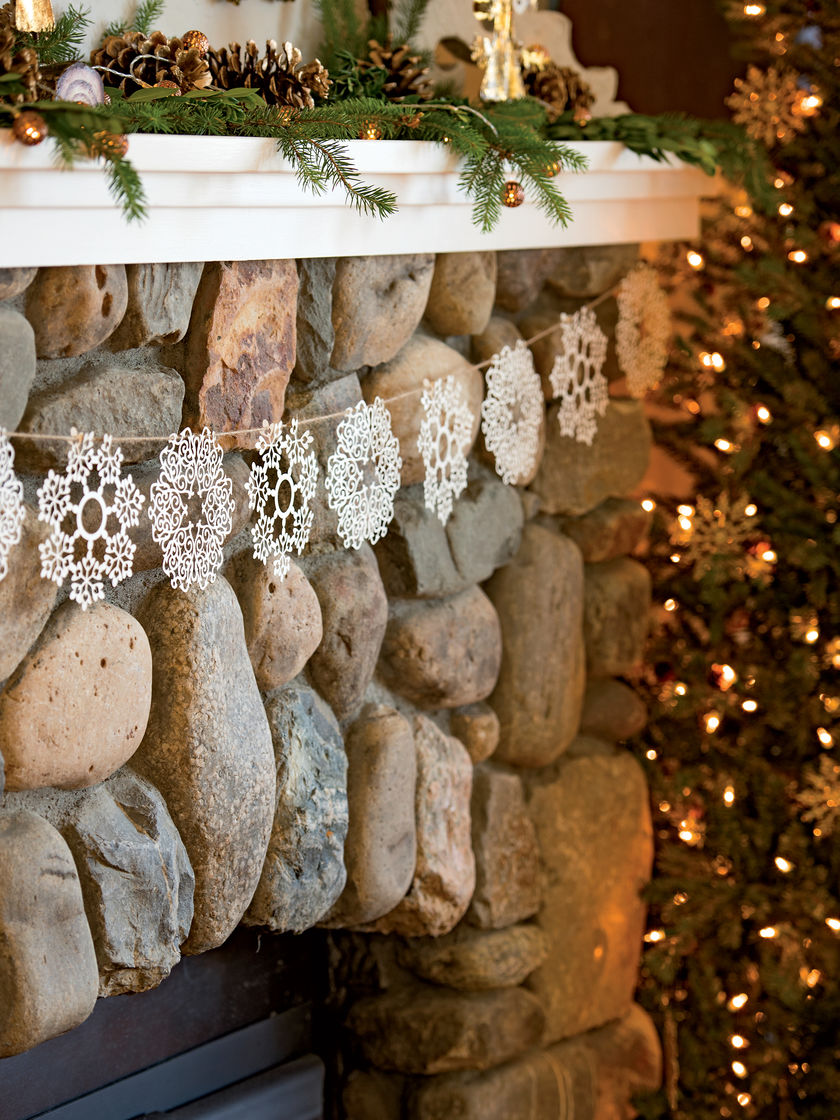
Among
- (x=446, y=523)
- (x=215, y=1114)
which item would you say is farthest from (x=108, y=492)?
(x=215, y=1114)

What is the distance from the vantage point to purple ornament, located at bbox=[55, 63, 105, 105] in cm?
105

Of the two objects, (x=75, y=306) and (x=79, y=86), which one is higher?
(x=79, y=86)

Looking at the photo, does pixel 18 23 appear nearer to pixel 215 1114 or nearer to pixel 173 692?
pixel 173 692

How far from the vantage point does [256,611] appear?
4.30ft

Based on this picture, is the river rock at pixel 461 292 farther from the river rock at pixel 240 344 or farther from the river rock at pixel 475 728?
the river rock at pixel 475 728

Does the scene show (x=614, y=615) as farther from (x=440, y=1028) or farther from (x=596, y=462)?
(x=440, y=1028)

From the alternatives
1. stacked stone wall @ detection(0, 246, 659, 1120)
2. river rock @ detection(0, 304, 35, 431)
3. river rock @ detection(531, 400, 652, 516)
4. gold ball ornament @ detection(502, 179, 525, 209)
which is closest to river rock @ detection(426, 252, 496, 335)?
stacked stone wall @ detection(0, 246, 659, 1120)

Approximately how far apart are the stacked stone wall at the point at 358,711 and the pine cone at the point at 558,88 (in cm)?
19

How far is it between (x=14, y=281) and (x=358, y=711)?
0.69 metres

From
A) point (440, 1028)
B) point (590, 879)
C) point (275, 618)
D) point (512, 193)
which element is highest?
point (512, 193)

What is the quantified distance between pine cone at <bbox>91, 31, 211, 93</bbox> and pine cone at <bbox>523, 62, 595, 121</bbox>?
1.81 ft

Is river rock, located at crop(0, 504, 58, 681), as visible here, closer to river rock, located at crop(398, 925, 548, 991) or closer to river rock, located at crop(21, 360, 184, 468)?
river rock, located at crop(21, 360, 184, 468)

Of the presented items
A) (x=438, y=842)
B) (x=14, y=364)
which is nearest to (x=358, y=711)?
(x=438, y=842)

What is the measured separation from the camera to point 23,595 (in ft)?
3.53
